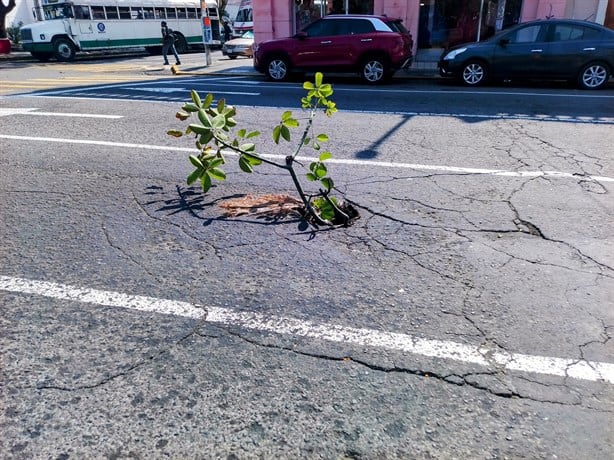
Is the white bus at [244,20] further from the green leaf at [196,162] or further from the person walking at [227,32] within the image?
A: the green leaf at [196,162]

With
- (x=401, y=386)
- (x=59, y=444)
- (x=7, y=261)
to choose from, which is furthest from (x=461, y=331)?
(x=7, y=261)

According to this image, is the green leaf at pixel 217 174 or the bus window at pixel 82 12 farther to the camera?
the bus window at pixel 82 12

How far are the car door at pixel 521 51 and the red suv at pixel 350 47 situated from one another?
2463 mm

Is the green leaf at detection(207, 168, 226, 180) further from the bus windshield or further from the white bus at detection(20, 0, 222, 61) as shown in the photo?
the bus windshield

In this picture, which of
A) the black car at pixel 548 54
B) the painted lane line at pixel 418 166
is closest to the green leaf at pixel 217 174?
the painted lane line at pixel 418 166

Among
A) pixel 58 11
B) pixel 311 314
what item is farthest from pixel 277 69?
pixel 58 11

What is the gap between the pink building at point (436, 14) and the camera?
15.8m

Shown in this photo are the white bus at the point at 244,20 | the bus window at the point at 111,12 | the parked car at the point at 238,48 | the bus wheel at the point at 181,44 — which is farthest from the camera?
the white bus at the point at 244,20

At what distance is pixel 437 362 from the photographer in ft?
9.20

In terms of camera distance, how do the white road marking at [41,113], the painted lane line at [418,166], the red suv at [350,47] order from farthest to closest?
the red suv at [350,47], the white road marking at [41,113], the painted lane line at [418,166]

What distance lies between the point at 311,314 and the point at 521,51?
38.9 feet

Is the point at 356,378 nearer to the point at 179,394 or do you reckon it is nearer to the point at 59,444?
the point at 179,394

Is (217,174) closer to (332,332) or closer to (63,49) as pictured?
(332,332)

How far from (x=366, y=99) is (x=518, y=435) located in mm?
9864
